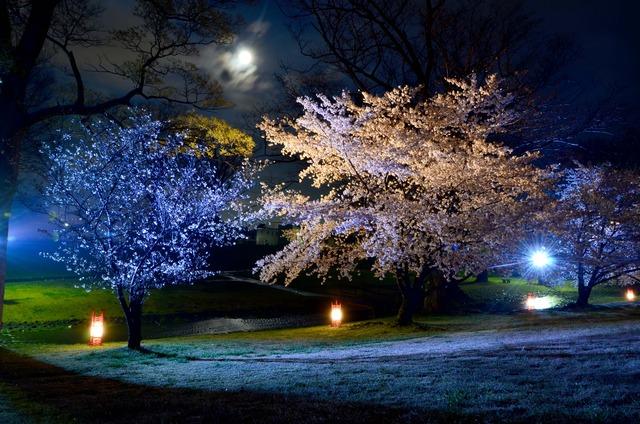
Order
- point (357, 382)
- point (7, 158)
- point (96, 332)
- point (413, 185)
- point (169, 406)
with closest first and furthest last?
point (169, 406)
point (357, 382)
point (7, 158)
point (96, 332)
point (413, 185)

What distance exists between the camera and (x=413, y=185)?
58.7 ft

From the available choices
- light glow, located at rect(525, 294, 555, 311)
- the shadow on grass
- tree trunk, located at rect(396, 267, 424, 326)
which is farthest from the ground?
light glow, located at rect(525, 294, 555, 311)

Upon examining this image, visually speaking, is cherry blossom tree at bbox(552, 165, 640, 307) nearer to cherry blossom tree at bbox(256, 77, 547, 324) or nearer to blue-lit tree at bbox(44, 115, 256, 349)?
cherry blossom tree at bbox(256, 77, 547, 324)

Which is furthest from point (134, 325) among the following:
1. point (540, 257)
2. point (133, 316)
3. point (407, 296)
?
point (540, 257)

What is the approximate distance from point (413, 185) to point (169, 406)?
12.8 m

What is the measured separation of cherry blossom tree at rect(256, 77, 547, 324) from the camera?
51.4ft

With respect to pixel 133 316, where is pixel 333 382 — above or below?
below

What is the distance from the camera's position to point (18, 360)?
39.9 ft

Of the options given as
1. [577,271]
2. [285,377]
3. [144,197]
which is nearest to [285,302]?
[577,271]

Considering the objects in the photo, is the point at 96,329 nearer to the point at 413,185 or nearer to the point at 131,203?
the point at 131,203

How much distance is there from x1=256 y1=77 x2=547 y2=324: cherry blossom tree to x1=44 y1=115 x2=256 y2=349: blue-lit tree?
2.96m

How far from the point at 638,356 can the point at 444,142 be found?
9.31 m

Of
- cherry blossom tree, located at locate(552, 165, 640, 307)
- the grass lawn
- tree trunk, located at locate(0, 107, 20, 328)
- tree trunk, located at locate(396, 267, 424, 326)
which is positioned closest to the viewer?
the grass lawn

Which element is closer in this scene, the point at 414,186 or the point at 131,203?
the point at 131,203
